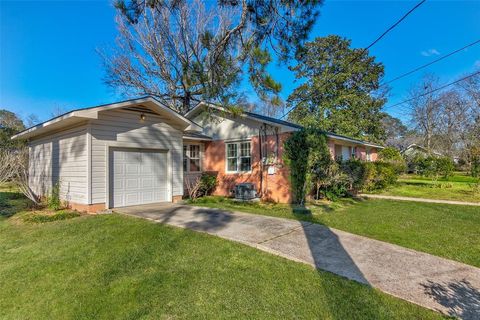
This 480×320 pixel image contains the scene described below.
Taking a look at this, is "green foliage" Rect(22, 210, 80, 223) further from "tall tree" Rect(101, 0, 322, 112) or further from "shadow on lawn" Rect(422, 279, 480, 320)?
"shadow on lawn" Rect(422, 279, 480, 320)

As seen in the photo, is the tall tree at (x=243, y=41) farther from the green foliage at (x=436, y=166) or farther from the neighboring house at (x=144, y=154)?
the green foliage at (x=436, y=166)

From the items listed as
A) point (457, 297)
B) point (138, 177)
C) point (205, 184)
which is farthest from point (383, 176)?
A: point (138, 177)

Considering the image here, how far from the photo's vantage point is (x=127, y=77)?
1947 cm

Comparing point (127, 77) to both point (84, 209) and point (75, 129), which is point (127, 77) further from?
point (84, 209)

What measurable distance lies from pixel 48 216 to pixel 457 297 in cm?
948

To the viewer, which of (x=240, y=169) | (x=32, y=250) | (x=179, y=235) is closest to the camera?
(x=32, y=250)

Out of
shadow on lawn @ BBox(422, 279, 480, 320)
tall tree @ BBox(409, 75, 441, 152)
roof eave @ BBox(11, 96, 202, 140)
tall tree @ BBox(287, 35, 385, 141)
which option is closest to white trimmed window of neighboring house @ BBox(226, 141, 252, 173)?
roof eave @ BBox(11, 96, 202, 140)

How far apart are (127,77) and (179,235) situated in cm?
1732

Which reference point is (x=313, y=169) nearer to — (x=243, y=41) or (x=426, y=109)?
(x=243, y=41)

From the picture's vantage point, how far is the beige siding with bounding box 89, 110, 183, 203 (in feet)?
26.7

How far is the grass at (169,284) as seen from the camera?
3.03 meters

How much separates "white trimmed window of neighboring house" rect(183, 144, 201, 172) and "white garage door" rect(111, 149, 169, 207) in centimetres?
256

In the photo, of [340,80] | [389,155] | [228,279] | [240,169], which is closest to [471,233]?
[228,279]

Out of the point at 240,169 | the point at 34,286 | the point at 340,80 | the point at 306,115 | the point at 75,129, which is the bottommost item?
the point at 34,286
